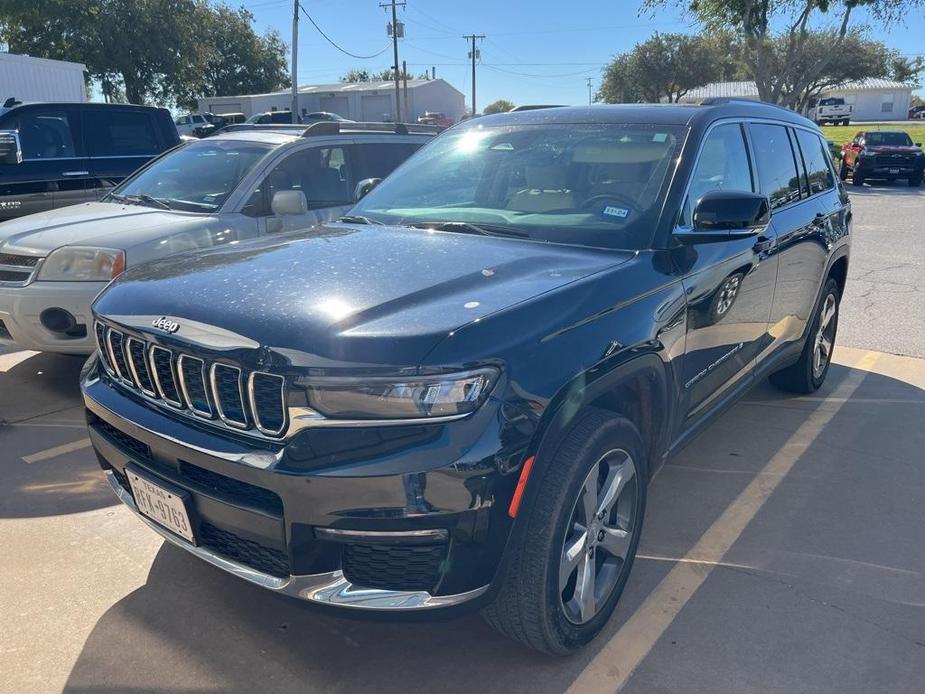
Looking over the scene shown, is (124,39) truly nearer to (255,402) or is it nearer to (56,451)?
(56,451)

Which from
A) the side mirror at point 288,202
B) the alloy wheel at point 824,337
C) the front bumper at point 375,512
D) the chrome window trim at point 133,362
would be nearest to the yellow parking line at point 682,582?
Result: the alloy wheel at point 824,337

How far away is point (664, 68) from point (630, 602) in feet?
188

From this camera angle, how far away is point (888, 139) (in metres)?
22.8

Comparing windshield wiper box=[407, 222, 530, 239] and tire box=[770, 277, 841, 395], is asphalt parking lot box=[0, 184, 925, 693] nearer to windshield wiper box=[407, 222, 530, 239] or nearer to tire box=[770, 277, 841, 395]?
tire box=[770, 277, 841, 395]

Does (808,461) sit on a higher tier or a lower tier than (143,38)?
lower

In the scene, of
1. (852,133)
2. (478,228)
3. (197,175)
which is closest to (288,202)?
(197,175)

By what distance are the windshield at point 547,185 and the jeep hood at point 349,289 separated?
202 mm

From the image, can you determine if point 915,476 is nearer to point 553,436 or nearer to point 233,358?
point 553,436

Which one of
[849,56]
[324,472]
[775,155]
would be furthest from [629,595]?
[849,56]

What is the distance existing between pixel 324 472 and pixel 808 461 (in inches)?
126

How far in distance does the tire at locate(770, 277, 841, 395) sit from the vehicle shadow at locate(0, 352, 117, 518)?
164 inches

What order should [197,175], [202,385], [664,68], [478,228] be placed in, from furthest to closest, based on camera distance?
[664,68] < [197,175] < [478,228] < [202,385]

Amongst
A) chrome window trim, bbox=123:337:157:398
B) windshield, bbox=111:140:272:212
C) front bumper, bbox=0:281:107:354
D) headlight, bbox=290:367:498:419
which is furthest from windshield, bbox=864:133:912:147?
chrome window trim, bbox=123:337:157:398

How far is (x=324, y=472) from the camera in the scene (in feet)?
6.91
